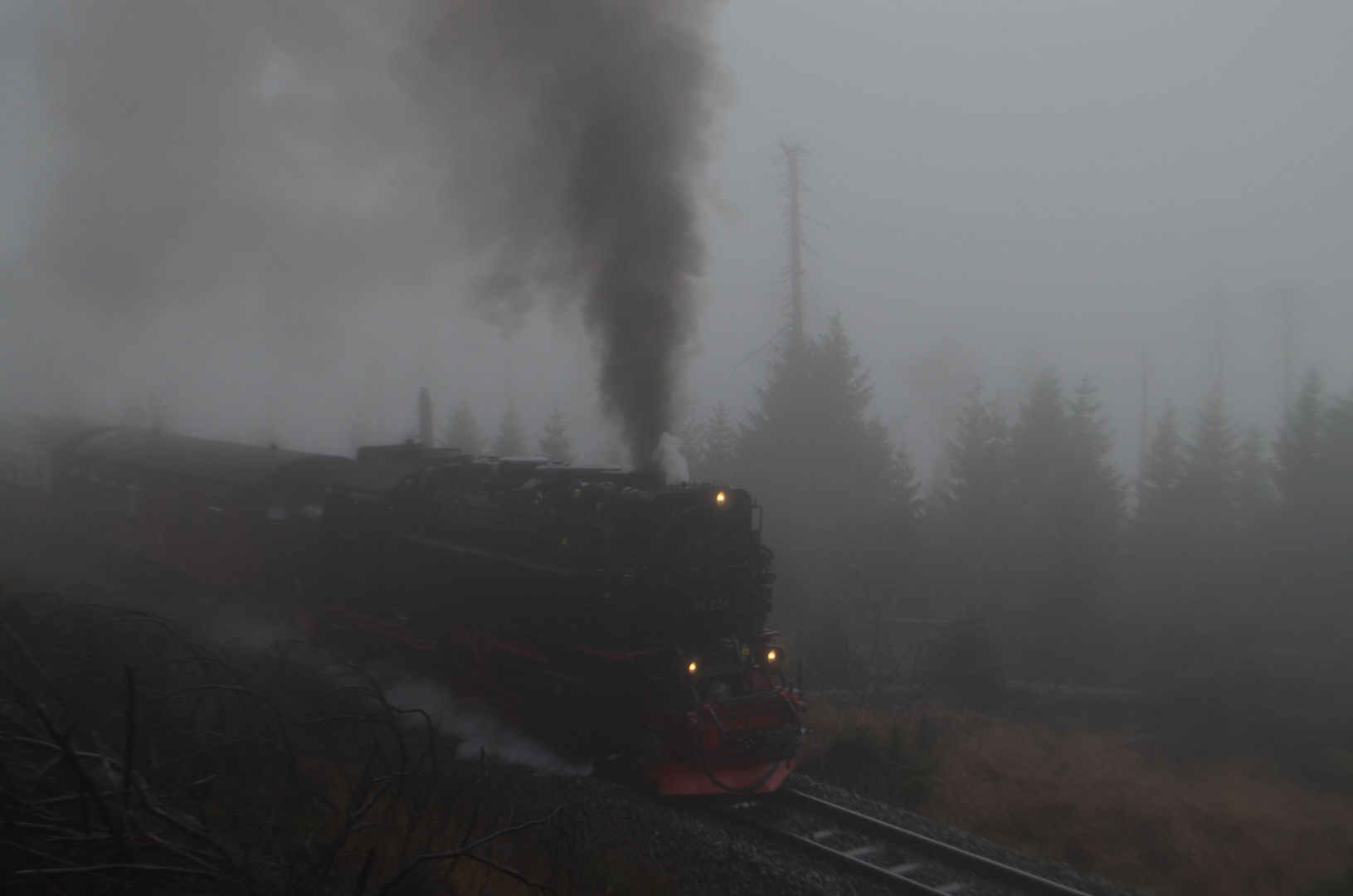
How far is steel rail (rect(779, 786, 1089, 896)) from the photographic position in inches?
250

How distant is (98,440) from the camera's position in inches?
725

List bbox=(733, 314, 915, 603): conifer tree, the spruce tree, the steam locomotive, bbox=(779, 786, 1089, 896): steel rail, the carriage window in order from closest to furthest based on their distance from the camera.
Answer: bbox=(779, 786, 1089, 896): steel rail
the steam locomotive
the carriage window
the spruce tree
bbox=(733, 314, 915, 603): conifer tree

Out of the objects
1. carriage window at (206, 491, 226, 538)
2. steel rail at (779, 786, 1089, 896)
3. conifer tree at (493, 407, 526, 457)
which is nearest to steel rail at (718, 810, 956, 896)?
steel rail at (779, 786, 1089, 896)

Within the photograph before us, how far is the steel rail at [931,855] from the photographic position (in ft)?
20.8

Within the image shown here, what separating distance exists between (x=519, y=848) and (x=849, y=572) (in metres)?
14.5

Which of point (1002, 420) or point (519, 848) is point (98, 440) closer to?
point (519, 848)

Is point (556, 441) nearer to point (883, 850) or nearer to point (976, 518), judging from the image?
point (976, 518)

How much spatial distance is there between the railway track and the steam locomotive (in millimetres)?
360

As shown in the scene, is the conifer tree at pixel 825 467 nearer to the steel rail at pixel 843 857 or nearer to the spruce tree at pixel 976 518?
the spruce tree at pixel 976 518

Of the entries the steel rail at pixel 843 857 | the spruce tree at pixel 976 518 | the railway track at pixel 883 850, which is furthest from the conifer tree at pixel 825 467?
the steel rail at pixel 843 857

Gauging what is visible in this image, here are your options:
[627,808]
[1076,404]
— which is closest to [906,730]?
[627,808]

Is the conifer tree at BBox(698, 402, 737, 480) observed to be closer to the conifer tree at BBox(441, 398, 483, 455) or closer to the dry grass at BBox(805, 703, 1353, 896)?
the conifer tree at BBox(441, 398, 483, 455)

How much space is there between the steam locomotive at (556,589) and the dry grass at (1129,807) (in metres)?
2.39

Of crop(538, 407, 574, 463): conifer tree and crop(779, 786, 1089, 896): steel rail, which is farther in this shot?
crop(538, 407, 574, 463): conifer tree
